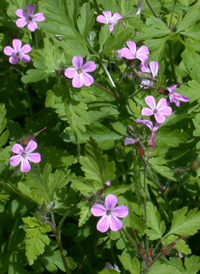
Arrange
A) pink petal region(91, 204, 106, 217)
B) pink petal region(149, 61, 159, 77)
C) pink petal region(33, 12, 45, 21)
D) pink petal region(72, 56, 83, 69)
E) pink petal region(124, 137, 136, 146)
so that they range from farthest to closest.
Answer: pink petal region(33, 12, 45, 21) < pink petal region(149, 61, 159, 77) < pink petal region(124, 137, 136, 146) < pink petal region(72, 56, 83, 69) < pink petal region(91, 204, 106, 217)

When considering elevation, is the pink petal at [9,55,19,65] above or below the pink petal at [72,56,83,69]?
below

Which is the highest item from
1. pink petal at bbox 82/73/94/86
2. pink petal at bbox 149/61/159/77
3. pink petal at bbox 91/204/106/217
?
pink petal at bbox 82/73/94/86

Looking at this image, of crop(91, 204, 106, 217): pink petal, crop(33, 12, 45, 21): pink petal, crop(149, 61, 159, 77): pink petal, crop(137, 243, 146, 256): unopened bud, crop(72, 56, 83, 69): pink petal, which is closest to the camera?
crop(91, 204, 106, 217): pink petal

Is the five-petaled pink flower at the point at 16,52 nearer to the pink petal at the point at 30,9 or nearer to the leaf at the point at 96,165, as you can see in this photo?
the pink petal at the point at 30,9

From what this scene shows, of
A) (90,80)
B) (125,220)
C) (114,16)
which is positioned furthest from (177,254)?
(114,16)

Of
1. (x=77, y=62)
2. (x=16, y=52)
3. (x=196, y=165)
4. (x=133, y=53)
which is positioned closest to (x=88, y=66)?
(x=77, y=62)

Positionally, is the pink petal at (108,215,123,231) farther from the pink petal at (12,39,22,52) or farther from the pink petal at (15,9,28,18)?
the pink petal at (15,9,28,18)

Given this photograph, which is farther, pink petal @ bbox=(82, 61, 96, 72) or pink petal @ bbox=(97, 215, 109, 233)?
pink petal @ bbox=(82, 61, 96, 72)

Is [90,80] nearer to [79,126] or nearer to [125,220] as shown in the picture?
[79,126]

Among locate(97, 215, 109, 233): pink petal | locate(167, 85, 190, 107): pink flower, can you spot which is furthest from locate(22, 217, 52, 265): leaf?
locate(167, 85, 190, 107): pink flower

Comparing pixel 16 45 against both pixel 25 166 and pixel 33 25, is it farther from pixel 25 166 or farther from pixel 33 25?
pixel 25 166
